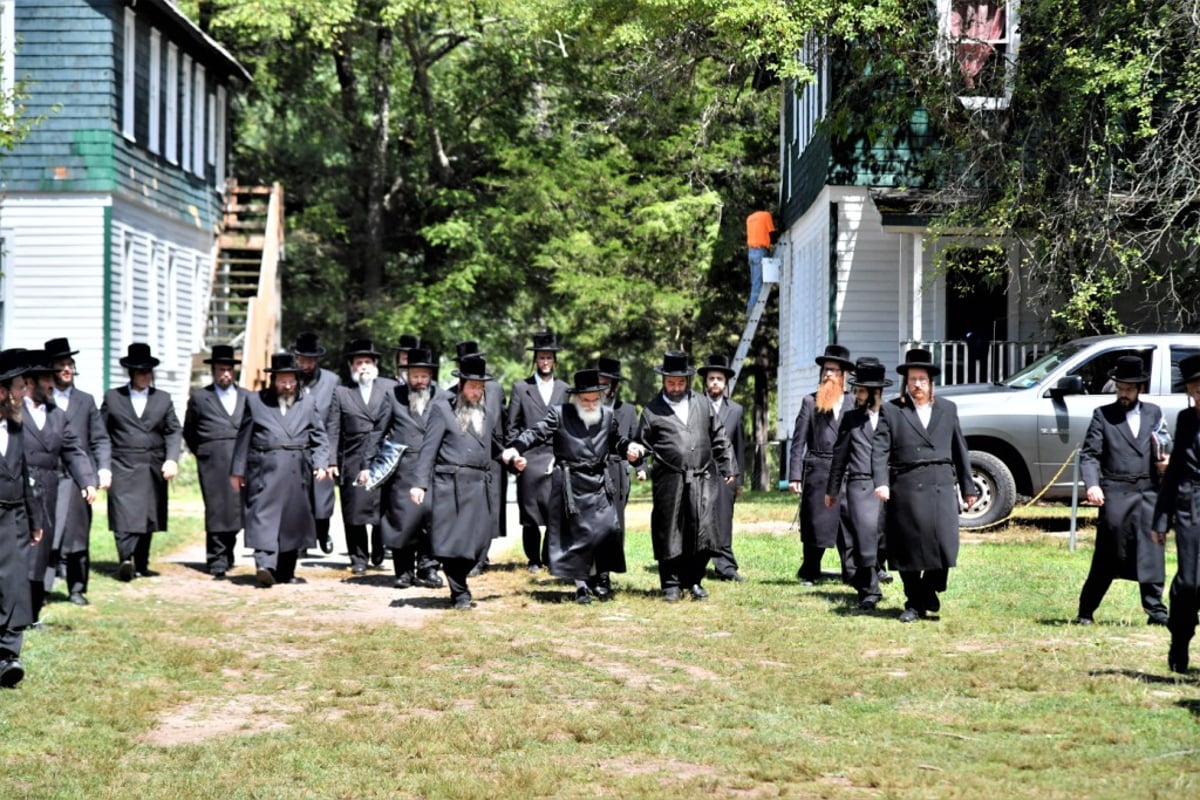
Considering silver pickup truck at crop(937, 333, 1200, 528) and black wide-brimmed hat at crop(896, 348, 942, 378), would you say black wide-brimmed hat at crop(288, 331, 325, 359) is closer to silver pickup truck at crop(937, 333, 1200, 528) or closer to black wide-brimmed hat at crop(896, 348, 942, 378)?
silver pickup truck at crop(937, 333, 1200, 528)

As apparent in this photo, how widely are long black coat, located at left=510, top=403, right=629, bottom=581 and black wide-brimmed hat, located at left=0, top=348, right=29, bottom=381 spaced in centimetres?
460

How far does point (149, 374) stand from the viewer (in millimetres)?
17031

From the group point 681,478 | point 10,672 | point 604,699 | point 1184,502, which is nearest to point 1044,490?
point 681,478

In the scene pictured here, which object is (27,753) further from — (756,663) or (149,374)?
(149,374)

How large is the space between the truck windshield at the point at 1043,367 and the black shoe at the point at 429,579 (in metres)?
6.59

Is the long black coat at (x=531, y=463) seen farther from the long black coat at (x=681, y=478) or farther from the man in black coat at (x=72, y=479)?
the man in black coat at (x=72, y=479)

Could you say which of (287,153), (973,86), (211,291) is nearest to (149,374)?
(973,86)

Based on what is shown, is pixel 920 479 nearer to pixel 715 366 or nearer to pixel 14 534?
pixel 715 366

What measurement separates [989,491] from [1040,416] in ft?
3.03

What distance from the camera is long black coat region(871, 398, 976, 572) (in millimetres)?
12742

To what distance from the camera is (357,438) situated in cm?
1755

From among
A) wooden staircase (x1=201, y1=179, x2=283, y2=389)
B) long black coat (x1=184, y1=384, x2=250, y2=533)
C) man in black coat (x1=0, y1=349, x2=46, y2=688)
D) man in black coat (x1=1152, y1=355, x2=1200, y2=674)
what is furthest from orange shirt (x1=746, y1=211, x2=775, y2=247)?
man in black coat (x1=0, y1=349, x2=46, y2=688)

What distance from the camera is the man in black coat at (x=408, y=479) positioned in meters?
15.8

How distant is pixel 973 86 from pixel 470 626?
12.8 metres
